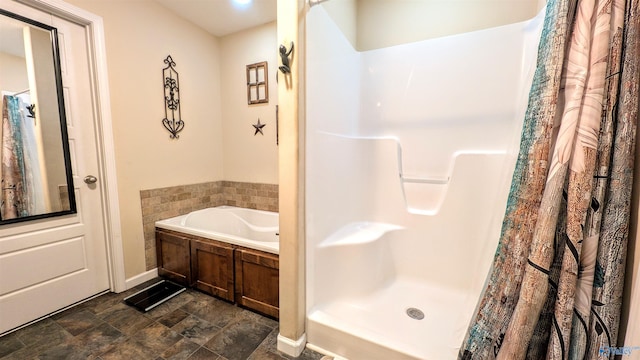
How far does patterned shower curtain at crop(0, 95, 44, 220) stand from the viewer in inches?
59.3

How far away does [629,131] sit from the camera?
2.23 ft

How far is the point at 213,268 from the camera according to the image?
1.96m

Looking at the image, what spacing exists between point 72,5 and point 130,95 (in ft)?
2.13

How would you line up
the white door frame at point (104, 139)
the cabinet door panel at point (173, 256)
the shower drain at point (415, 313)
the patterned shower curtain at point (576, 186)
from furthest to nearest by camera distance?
the cabinet door panel at point (173, 256) → the white door frame at point (104, 139) → the shower drain at point (415, 313) → the patterned shower curtain at point (576, 186)

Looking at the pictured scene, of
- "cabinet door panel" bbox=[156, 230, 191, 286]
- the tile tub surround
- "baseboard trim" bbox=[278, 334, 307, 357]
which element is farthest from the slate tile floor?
the tile tub surround

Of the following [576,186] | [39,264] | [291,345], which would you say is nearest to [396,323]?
[291,345]

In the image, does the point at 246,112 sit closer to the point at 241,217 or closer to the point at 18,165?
the point at 241,217

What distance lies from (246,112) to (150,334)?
2198 mm

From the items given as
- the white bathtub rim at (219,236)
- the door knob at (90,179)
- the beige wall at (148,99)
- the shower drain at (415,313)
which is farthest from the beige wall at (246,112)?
the shower drain at (415,313)

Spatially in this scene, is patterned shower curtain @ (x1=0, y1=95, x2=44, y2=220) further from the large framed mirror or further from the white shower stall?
the white shower stall

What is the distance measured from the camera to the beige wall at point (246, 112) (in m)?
2.58

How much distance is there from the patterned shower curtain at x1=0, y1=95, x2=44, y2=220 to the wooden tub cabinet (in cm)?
87

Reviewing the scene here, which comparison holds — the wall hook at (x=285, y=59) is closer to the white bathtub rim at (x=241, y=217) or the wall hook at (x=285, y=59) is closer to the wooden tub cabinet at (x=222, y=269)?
the wooden tub cabinet at (x=222, y=269)

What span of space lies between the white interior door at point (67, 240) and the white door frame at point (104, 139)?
0.03 m
